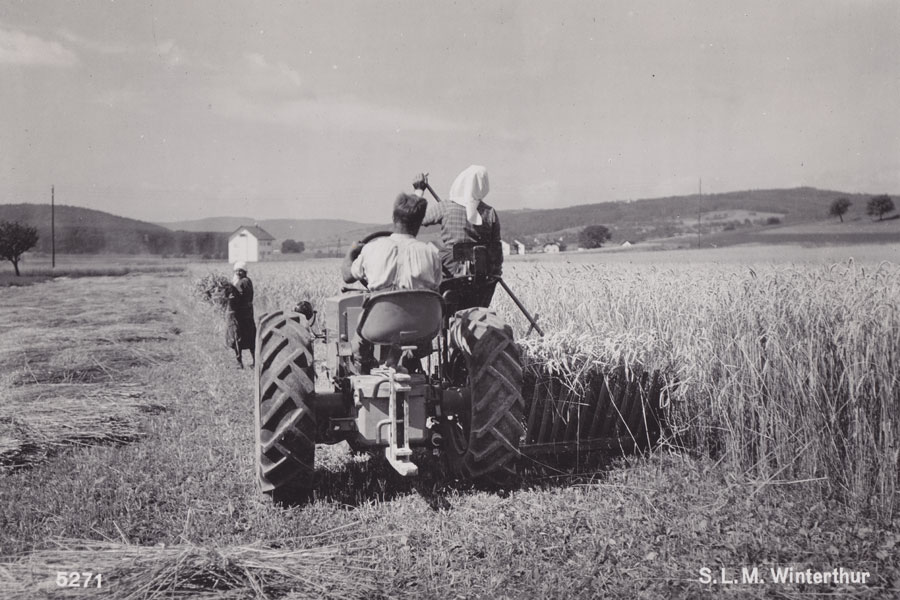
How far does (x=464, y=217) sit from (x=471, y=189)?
246 mm

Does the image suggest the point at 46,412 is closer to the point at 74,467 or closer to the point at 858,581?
the point at 74,467

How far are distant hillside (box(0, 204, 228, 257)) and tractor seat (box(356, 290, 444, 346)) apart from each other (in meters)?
94.7

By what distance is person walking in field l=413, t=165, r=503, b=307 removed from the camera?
5.50m

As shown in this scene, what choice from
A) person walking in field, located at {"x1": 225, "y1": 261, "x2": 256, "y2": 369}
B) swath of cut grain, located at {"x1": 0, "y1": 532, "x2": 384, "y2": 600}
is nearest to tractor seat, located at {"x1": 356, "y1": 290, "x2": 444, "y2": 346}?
swath of cut grain, located at {"x1": 0, "y1": 532, "x2": 384, "y2": 600}

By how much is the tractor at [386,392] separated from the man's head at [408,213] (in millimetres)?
428

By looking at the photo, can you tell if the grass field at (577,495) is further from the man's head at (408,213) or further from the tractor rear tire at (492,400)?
the man's head at (408,213)

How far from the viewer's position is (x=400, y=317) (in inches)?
149

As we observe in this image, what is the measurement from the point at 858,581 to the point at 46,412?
21.6ft

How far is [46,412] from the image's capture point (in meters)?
6.18

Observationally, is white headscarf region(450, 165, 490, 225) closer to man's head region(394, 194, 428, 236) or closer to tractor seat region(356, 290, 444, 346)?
man's head region(394, 194, 428, 236)

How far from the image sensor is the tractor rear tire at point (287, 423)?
13.3ft

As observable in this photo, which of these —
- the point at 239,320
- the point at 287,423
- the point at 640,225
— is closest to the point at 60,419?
the point at 287,423

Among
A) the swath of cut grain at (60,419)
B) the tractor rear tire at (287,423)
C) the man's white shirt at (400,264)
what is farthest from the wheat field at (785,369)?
the swath of cut grain at (60,419)

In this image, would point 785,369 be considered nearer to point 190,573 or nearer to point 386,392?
point 386,392
